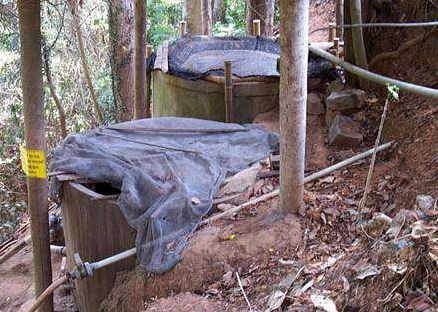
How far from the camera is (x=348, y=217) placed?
450 centimetres

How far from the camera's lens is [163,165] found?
5.36 meters

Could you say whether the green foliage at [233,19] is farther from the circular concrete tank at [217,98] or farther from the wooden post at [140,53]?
the wooden post at [140,53]

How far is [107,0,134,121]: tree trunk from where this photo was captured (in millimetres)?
9164

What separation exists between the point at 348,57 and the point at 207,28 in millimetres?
6939

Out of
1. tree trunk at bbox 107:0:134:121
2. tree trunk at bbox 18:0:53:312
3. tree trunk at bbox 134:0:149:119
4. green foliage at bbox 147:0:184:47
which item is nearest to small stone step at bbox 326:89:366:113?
tree trunk at bbox 18:0:53:312

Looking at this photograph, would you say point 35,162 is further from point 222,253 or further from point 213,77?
point 213,77

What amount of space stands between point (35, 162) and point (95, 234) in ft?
2.92

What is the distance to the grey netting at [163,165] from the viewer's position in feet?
15.2

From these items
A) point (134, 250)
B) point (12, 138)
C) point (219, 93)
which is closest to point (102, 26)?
point (12, 138)

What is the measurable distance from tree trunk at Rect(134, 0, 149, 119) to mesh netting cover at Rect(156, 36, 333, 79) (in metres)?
0.50

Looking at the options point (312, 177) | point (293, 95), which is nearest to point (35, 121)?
point (293, 95)

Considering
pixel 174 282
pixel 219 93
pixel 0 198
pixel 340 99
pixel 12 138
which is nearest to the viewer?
pixel 174 282

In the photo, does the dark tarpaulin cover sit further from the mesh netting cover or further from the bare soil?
the bare soil

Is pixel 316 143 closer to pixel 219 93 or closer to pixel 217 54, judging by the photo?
pixel 219 93
